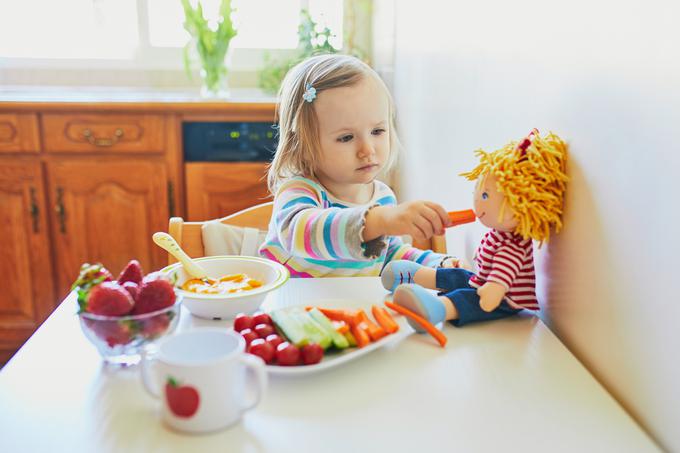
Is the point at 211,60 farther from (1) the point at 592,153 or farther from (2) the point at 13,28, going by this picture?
(1) the point at 592,153

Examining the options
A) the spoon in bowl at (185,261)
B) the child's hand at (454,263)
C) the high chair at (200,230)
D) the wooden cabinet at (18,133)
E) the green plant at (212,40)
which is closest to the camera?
the spoon in bowl at (185,261)

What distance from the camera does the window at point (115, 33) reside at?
2605 mm

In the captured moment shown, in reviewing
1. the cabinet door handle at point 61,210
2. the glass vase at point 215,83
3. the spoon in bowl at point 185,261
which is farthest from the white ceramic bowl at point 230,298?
the glass vase at point 215,83

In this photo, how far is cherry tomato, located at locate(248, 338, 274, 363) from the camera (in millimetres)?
688

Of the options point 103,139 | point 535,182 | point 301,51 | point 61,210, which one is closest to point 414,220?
point 535,182

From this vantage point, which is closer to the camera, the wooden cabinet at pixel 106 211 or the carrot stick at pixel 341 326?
the carrot stick at pixel 341 326

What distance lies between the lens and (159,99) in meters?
2.18

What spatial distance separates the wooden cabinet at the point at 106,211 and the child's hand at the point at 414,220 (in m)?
1.44

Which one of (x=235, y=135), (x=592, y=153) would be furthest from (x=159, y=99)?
(x=592, y=153)

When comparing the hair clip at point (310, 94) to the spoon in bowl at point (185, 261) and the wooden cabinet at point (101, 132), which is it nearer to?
the spoon in bowl at point (185, 261)

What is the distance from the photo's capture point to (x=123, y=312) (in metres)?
0.67

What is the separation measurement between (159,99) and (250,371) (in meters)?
1.70

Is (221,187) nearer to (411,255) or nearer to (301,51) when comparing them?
(301,51)

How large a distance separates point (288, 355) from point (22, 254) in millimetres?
1846
